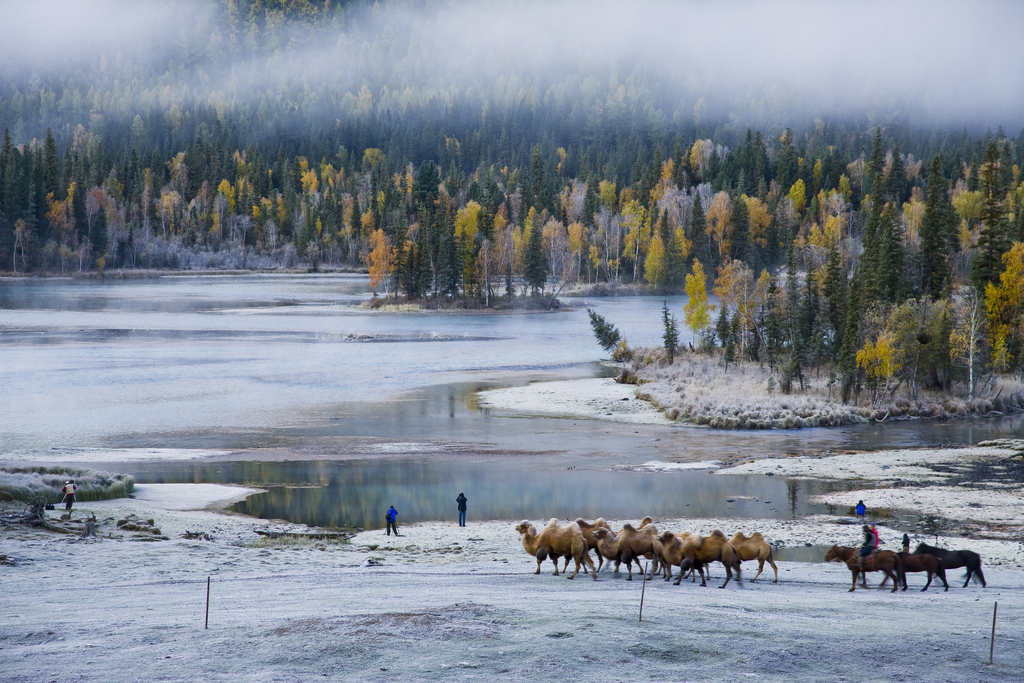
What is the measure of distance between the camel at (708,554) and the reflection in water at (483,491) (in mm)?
9288

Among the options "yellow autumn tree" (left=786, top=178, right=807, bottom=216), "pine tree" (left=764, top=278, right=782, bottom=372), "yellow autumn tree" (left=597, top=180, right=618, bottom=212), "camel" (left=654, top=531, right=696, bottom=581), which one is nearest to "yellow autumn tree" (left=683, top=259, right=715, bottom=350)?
"pine tree" (left=764, top=278, right=782, bottom=372)

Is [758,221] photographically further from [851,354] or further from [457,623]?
[457,623]

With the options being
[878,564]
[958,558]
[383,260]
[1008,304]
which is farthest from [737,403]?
[383,260]

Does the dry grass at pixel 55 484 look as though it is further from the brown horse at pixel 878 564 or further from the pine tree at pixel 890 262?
the pine tree at pixel 890 262

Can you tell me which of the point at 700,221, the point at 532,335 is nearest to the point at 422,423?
the point at 532,335

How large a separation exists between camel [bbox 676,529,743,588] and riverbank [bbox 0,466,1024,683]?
33cm

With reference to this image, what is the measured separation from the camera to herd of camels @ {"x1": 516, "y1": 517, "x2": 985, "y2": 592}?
1298 centimetres

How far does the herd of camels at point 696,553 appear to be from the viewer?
13.0 m

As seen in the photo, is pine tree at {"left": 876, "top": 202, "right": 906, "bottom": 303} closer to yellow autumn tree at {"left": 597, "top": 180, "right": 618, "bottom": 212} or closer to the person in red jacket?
the person in red jacket

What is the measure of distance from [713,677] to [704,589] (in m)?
4.66

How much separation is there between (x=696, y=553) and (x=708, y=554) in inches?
7.3

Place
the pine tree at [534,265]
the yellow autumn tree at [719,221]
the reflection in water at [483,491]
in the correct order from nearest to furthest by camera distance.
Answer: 1. the reflection in water at [483,491]
2. the pine tree at [534,265]
3. the yellow autumn tree at [719,221]

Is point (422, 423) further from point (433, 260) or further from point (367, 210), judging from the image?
point (367, 210)

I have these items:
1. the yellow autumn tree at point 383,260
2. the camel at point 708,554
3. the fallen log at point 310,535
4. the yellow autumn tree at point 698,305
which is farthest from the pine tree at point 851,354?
the yellow autumn tree at point 383,260
